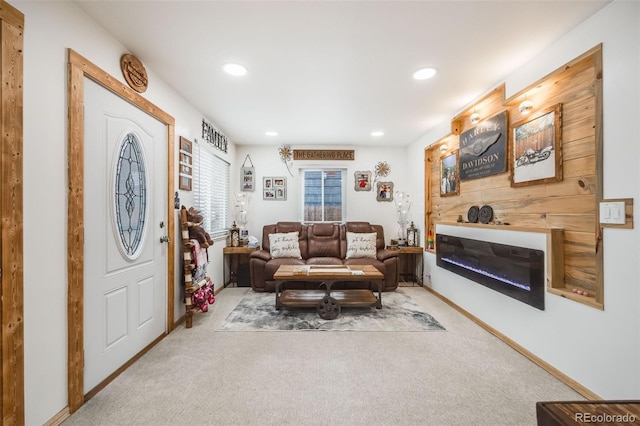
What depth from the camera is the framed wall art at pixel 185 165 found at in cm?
291

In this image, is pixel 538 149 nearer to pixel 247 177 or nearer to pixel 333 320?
pixel 333 320

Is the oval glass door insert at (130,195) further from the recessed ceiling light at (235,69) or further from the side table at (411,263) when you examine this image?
the side table at (411,263)

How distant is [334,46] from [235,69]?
0.91m

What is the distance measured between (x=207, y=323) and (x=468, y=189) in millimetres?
3445

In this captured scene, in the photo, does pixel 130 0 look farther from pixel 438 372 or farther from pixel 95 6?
pixel 438 372

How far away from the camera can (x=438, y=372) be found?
2.03 m

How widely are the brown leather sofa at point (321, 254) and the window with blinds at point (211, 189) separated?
→ 76cm

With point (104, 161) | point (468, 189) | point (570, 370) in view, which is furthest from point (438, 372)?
point (104, 161)

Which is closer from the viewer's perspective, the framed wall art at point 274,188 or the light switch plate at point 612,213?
the light switch plate at point 612,213

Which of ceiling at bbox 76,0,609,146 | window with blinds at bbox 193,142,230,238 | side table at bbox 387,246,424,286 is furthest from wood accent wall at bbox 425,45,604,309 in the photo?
window with blinds at bbox 193,142,230,238

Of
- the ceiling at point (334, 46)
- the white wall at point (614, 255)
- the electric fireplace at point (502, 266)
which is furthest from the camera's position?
the electric fireplace at point (502, 266)

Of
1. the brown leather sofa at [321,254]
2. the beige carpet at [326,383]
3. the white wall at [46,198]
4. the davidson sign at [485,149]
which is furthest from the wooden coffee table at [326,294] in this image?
the white wall at [46,198]

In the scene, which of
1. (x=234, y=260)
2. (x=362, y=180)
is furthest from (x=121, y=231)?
(x=362, y=180)

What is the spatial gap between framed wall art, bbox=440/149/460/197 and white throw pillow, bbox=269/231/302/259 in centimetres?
243
